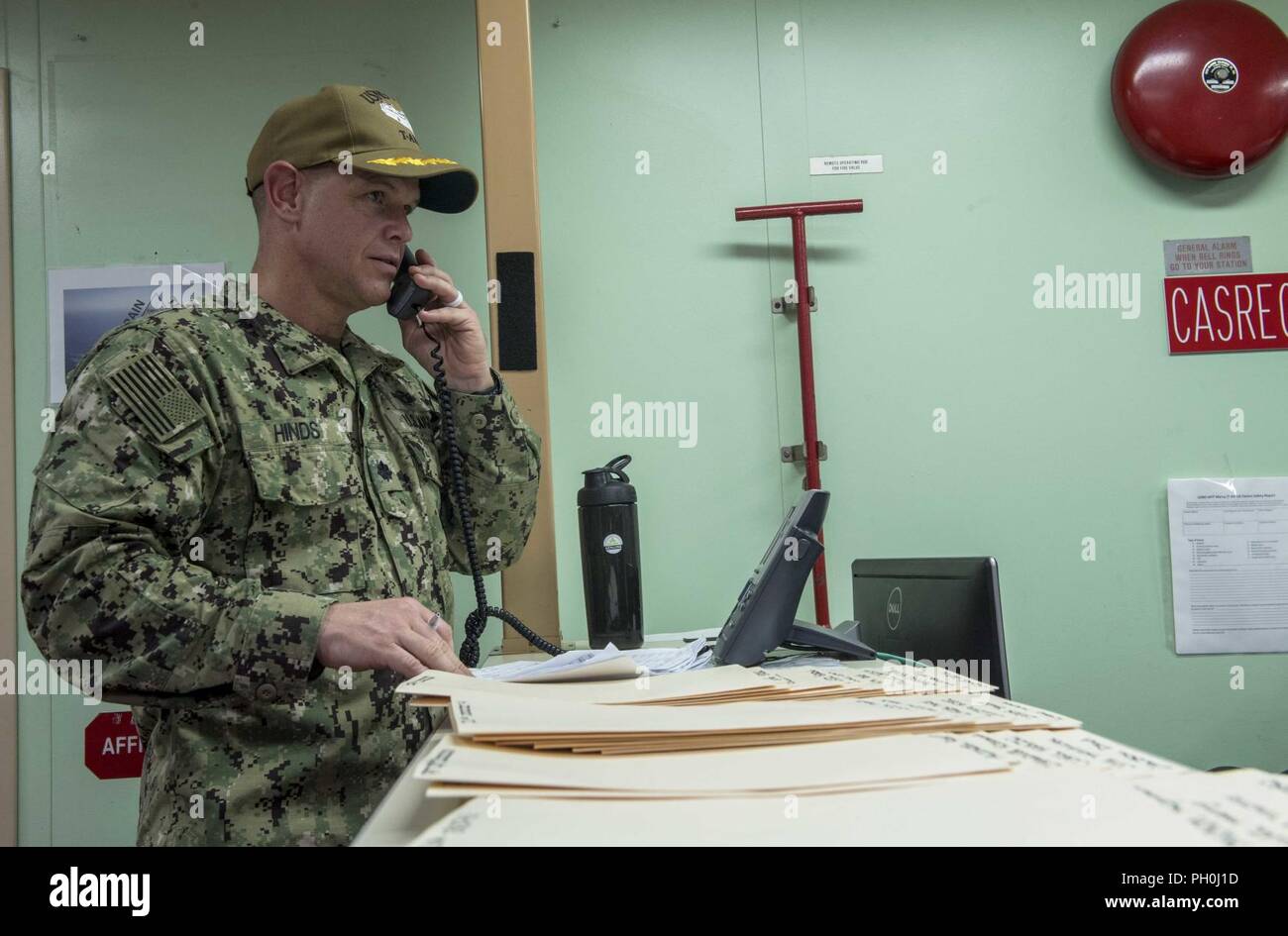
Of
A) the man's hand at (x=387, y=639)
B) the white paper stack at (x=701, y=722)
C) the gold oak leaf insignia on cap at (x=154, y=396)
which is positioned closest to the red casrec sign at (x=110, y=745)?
the gold oak leaf insignia on cap at (x=154, y=396)

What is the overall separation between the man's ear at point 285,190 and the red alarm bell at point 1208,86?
196 centimetres

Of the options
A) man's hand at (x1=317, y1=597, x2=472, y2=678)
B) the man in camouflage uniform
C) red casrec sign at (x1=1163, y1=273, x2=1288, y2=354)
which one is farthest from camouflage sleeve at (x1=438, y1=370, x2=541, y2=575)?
red casrec sign at (x1=1163, y1=273, x2=1288, y2=354)

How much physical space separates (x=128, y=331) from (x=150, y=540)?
0.29 meters

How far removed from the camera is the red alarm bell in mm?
2262

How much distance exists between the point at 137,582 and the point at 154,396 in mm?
236

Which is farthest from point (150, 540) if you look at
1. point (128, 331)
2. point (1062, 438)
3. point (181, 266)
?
point (1062, 438)

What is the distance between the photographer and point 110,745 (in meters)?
2.18

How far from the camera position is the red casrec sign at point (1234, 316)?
2.34 metres

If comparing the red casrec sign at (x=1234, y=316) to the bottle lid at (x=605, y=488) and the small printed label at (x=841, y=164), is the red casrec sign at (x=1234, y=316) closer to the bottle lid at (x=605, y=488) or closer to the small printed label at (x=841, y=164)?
the small printed label at (x=841, y=164)

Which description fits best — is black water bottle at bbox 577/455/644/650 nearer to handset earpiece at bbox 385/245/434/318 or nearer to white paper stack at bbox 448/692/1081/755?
handset earpiece at bbox 385/245/434/318

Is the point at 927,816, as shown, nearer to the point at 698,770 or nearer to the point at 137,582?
the point at 698,770

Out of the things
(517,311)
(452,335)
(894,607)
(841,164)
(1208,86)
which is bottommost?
(894,607)

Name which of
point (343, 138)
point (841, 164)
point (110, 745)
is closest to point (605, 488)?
point (343, 138)

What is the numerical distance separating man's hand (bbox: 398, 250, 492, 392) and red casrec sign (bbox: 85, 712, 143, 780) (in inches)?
51.7
